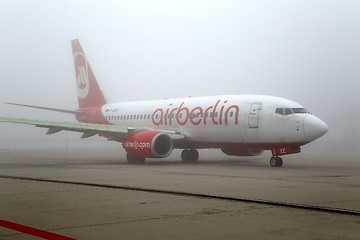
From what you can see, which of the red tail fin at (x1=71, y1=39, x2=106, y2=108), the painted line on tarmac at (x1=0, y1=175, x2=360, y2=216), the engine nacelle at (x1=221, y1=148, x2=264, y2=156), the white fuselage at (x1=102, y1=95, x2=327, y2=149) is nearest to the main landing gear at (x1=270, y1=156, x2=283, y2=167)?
the white fuselage at (x1=102, y1=95, x2=327, y2=149)

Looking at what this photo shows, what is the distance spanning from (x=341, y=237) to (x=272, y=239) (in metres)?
0.86

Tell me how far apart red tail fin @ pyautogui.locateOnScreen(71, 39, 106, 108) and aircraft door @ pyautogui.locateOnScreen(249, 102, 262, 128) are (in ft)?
44.8

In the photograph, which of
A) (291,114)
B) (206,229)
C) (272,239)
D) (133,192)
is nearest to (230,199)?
(133,192)

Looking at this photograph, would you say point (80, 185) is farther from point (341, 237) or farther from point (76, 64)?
point (76, 64)

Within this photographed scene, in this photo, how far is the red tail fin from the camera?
1345 inches

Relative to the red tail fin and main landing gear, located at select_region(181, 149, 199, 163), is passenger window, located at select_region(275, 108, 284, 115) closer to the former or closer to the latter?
main landing gear, located at select_region(181, 149, 199, 163)

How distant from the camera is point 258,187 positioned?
1244 cm

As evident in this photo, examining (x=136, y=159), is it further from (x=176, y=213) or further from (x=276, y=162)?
(x=176, y=213)

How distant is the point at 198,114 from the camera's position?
25734 mm

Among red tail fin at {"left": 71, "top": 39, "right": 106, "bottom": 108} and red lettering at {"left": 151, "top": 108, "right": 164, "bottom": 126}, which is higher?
red tail fin at {"left": 71, "top": 39, "right": 106, "bottom": 108}

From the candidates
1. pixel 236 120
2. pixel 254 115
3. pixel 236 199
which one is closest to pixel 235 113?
pixel 236 120

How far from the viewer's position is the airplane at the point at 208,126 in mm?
21844

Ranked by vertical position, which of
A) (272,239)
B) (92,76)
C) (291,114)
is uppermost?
(92,76)

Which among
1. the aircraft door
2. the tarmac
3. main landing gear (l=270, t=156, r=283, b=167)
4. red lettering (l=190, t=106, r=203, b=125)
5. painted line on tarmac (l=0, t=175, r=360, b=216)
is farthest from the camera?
red lettering (l=190, t=106, r=203, b=125)
